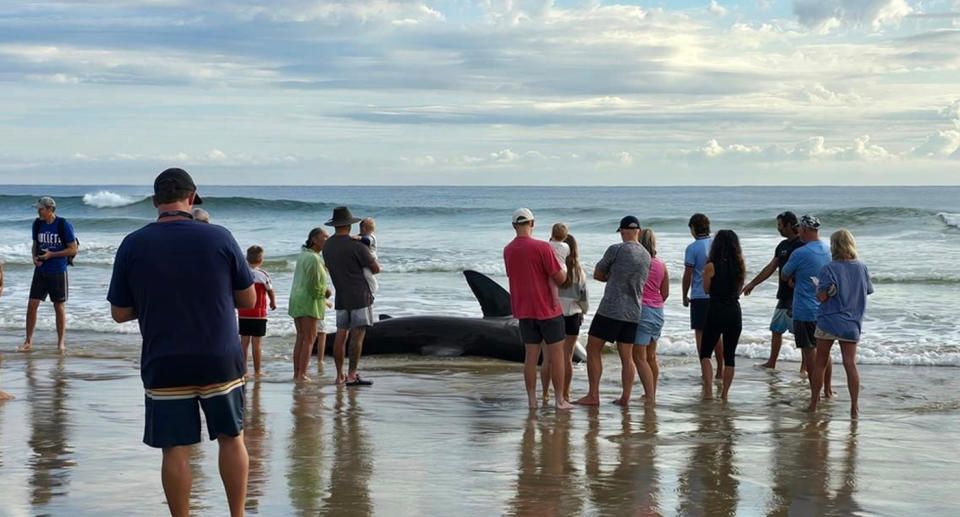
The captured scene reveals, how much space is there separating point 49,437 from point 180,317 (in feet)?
12.3

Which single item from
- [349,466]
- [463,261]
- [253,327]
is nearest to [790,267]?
[349,466]

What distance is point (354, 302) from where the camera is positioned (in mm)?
10883

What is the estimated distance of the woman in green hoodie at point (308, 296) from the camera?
11.4 meters

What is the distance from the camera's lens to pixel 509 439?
27.7 ft

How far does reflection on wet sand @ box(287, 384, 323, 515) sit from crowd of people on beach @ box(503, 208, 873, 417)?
2004 mm

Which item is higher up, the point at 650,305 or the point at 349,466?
the point at 650,305

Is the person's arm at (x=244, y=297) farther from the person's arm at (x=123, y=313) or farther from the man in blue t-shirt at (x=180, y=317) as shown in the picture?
the person's arm at (x=123, y=313)

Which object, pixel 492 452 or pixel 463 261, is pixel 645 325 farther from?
pixel 463 261

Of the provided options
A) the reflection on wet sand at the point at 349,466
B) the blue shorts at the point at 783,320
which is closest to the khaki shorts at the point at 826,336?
the blue shorts at the point at 783,320

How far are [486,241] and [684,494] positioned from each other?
3446 cm

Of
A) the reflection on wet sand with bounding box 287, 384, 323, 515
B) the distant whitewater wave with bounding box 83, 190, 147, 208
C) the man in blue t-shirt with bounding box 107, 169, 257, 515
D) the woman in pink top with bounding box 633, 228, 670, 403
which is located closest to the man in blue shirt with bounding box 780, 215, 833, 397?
the woman in pink top with bounding box 633, 228, 670, 403

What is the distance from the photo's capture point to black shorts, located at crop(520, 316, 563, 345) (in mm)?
9625

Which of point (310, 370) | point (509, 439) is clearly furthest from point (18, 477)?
point (310, 370)

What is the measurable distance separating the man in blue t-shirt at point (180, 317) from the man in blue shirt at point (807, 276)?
6.44 m
